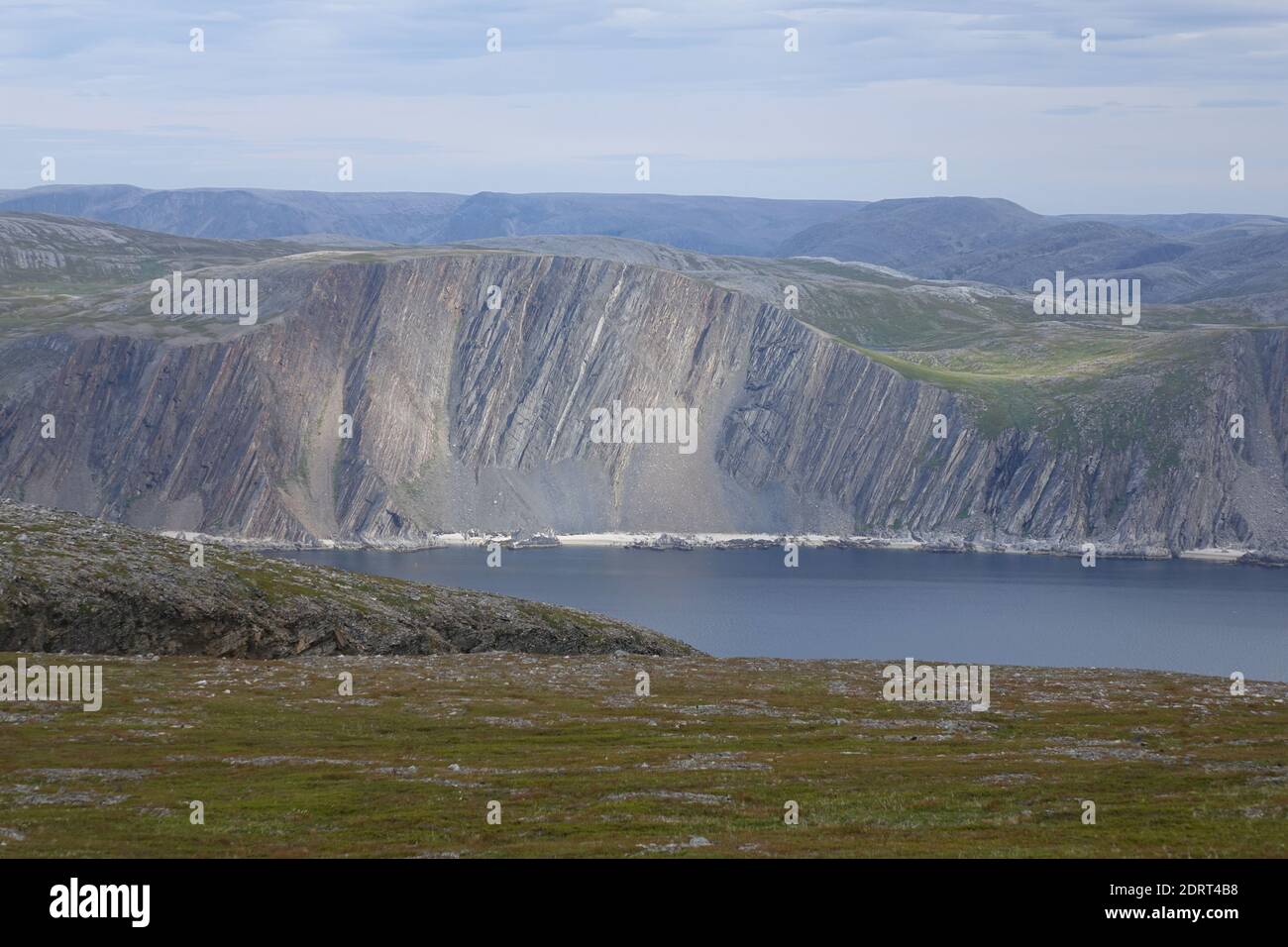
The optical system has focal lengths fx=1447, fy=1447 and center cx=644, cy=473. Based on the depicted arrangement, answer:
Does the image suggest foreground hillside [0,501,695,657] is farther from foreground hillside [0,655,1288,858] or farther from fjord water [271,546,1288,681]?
fjord water [271,546,1288,681]

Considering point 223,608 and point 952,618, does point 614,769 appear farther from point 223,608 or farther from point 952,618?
point 952,618

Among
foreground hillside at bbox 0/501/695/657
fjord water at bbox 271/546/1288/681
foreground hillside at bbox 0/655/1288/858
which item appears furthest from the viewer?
fjord water at bbox 271/546/1288/681

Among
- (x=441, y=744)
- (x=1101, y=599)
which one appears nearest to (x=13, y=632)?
(x=441, y=744)

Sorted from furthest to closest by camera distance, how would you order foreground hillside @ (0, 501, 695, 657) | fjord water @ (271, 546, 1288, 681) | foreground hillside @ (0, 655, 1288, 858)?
1. fjord water @ (271, 546, 1288, 681)
2. foreground hillside @ (0, 501, 695, 657)
3. foreground hillside @ (0, 655, 1288, 858)

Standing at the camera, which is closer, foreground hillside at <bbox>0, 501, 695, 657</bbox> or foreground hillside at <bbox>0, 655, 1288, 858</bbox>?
foreground hillside at <bbox>0, 655, 1288, 858</bbox>

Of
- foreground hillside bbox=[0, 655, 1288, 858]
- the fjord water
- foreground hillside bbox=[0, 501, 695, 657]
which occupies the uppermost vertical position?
foreground hillside bbox=[0, 501, 695, 657]

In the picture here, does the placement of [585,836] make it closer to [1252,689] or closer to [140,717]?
[140,717]

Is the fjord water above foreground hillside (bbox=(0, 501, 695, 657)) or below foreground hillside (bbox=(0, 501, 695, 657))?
below

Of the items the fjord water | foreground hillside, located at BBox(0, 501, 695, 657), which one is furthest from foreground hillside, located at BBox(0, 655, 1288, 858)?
the fjord water
